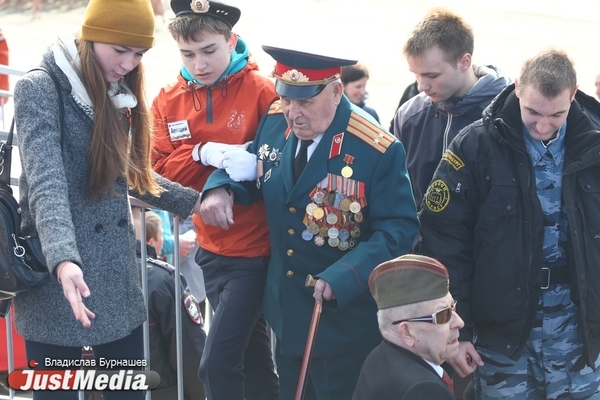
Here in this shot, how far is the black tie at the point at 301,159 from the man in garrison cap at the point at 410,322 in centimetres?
69

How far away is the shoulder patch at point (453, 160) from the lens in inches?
142

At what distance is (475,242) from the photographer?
3.66m

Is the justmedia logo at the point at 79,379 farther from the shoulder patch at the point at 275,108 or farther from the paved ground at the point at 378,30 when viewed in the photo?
the paved ground at the point at 378,30

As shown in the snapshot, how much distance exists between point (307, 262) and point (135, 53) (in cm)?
107

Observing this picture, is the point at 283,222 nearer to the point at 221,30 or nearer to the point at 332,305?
the point at 332,305

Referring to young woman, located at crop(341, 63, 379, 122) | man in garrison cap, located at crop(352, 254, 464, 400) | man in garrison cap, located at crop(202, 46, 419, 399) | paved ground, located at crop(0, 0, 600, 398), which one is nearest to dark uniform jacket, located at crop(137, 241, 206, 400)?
man in garrison cap, located at crop(202, 46, 419, 399)

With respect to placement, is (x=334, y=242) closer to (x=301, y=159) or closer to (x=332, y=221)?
(x=332, y=221)

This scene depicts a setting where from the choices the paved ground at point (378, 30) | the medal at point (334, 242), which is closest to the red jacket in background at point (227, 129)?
the medal at point (334, 242)

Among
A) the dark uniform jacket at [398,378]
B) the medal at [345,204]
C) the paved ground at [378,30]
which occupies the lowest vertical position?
the paved ground at [378,30]

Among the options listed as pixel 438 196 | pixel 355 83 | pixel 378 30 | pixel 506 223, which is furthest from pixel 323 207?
pixel 378 30

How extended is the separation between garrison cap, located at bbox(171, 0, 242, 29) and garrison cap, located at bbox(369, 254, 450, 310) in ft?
4.56

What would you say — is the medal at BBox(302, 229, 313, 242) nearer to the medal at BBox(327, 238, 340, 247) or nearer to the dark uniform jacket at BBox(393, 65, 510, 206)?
the medal at BBox(327, 238, 340, 247)

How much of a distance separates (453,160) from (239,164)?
850 millimetres

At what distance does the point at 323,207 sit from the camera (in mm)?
3584
